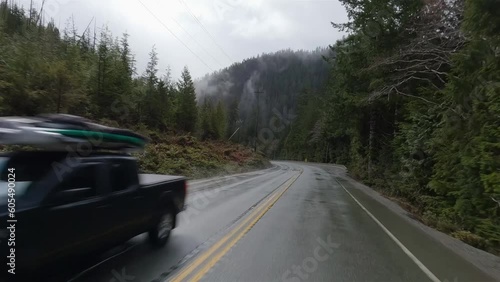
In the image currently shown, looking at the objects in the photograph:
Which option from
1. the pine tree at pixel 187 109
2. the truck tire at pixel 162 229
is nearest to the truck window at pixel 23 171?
the truck tire at pixel 162 229

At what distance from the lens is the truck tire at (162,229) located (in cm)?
745

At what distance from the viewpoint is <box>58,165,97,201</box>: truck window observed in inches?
192

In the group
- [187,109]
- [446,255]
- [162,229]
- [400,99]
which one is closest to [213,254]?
[162,229]

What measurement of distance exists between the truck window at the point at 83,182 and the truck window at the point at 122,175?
0.50m

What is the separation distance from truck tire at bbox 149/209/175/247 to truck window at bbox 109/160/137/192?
4.28ft

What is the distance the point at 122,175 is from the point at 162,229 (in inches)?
74.1

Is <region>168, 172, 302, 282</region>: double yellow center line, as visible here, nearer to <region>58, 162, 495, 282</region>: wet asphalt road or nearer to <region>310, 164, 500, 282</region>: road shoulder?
<region>58, 162, 495, 282</region>: wet asphalt road

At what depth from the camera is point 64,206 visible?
4.70m

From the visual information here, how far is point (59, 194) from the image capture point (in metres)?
4.66

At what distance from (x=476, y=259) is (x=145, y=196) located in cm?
678

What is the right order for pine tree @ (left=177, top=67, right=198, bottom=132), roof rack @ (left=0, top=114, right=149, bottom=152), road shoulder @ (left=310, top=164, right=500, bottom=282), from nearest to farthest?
roof rack @ (left=0, top=114, right=149, bottom=152) < road shoulder @ (left=310, top=164, right=500, bottom=282) < pine tree @ (left=177, top=67, right=198, bottom=132)

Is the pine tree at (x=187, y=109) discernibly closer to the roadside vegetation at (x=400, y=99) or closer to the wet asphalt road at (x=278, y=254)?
the roadside vegetation at (x=400, y=99)

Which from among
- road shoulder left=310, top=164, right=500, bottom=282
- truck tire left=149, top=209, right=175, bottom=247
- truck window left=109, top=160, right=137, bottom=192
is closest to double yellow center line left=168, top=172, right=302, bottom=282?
truck tire left=149, top=209, right=175, bottom=247

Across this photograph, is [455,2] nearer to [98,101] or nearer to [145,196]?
[145,196]
